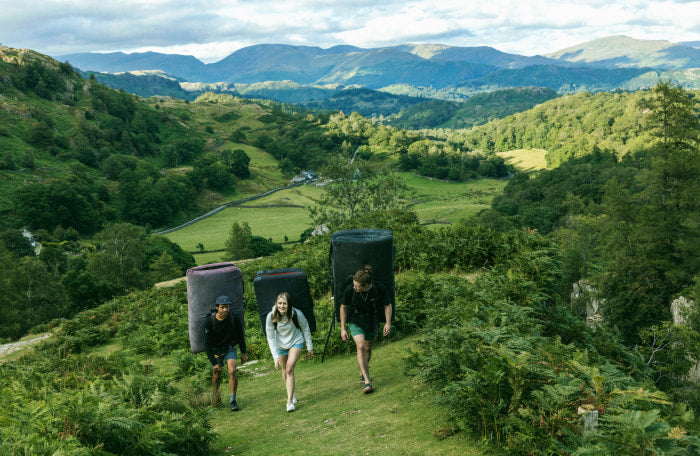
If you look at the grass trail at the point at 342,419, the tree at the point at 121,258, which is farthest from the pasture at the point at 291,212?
the grass trail at the point at 342,419

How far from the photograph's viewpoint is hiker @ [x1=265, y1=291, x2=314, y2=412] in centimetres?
833

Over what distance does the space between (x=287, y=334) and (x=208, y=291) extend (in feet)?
7.60

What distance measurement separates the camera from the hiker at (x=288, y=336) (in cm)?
833

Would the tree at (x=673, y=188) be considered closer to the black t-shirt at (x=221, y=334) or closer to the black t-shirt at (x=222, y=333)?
the black t-shirt at (x=221, y=334)

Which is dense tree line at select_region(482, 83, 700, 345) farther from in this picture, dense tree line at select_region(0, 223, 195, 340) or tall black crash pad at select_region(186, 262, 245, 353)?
dense tree line at select_region(0, 223, 195, 340)

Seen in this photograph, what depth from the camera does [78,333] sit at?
1981 centimetres

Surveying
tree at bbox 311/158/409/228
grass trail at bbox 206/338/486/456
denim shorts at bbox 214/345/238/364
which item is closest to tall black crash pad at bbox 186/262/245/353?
denim shorts at bbox 214/345/238/364

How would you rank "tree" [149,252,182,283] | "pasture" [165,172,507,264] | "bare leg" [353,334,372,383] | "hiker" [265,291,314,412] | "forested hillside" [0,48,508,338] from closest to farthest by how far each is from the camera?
"hiker" [265,291,314,412], "bare leg" [353,334,372,383], "forested hillside" [0,48,508,338], "tree" [149,252,182,283], "pasture" [165,172,507,264]

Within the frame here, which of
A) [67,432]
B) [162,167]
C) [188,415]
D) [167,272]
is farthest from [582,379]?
[162,167]

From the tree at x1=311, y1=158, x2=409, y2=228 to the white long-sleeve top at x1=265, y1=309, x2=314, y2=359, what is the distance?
4461cm

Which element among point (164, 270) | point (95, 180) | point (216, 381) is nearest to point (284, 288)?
point (216, 381)

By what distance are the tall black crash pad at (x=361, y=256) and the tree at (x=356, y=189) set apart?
143 feet

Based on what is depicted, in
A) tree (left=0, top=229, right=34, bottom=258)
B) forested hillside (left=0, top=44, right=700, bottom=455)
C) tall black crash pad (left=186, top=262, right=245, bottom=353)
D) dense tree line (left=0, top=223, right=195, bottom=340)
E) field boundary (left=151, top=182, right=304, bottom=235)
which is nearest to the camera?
forested hillside (left=0, top=44, right=700, bottom=455)

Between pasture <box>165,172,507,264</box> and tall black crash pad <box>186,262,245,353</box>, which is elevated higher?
tall black crash pad <box>186,262,245,353</box>
